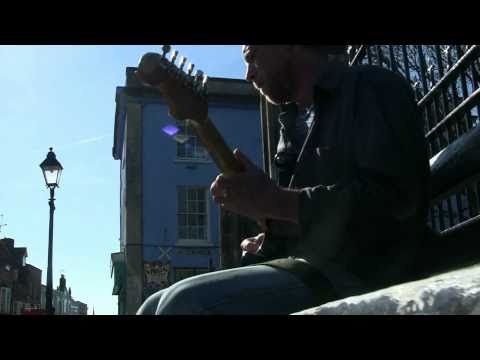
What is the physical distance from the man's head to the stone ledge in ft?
3.75

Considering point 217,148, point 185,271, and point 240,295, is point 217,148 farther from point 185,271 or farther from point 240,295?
point 185,271

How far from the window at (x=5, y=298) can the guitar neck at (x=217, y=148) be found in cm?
4532

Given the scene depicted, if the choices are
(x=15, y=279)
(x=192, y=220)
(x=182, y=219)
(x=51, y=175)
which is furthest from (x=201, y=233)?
(x=15, y=279)

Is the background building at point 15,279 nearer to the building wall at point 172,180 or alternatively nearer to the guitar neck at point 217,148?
the building wall at point 172,180

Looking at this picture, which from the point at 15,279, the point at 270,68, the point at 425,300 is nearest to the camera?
Result: the point at 425,300

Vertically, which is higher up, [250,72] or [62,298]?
[62,298]

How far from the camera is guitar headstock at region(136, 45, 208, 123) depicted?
5.40 feet

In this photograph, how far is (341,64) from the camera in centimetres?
168

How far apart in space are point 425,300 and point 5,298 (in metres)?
48.7

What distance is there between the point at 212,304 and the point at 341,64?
916 mm

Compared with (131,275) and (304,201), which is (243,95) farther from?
(304,201)

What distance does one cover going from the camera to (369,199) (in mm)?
1305

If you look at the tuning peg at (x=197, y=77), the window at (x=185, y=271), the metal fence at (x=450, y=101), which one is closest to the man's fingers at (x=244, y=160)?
the tuning peg at (x=197, y=77)
